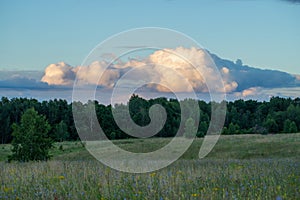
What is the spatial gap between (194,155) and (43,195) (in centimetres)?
2867

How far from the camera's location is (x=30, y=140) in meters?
26.4

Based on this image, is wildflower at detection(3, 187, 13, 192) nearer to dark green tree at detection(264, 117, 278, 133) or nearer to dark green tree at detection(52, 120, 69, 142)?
dark green tree at detection(52, 120, 69, 142)

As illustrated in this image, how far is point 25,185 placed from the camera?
8586mm

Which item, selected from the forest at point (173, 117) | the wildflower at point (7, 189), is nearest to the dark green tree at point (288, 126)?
the forest at point (173, 117)

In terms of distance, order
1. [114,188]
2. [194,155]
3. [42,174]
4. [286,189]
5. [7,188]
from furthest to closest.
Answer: [194,155] < [42,174] < [7,188] < [114,188] < [286,189]

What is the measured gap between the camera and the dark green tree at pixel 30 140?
26359mm

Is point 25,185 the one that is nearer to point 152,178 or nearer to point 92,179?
point 92,179

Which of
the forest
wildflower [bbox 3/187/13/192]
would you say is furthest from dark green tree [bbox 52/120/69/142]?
wildflower [bbox 3/187/13/192]

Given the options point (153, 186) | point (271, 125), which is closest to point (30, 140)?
point (153, 186)

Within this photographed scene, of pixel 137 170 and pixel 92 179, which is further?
pixel 137 170

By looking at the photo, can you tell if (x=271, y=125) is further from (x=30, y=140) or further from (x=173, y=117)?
(x=30, y=140)

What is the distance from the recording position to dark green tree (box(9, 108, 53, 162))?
26359 mm

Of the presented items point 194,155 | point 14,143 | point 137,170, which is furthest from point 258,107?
point 137,170

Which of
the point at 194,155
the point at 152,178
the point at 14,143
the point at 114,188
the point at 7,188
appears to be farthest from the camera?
the point at 194,155
